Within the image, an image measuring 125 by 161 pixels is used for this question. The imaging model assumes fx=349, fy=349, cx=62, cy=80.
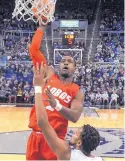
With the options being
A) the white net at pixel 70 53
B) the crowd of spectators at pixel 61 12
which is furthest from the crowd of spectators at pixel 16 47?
the white net at pixel 70 53

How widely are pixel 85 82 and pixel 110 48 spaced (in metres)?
3.95

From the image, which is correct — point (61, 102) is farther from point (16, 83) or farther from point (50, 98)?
point (16, 83)

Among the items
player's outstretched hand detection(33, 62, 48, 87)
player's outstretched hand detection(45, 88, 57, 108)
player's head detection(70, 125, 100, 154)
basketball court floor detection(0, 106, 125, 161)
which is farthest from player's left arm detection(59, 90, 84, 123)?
basketball court floor detection(0, 106, 125, 161)

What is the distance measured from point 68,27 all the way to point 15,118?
9496 mm

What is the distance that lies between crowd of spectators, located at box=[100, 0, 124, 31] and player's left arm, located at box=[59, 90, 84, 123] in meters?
17.2

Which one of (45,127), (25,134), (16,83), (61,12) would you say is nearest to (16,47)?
(16,83)

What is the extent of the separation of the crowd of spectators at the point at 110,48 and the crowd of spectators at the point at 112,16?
100 centimetres

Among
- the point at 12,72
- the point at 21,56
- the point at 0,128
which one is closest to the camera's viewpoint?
the point at 0,128

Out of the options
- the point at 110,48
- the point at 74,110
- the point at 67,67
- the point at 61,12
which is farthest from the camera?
the point at 61,12

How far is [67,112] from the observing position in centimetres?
259

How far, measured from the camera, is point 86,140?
2.14m

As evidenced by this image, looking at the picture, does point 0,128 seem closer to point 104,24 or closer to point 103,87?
point 103,87

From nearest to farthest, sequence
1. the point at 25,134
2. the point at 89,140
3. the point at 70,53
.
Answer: the point at 89,140
the point at 25,134
the point at 70,53

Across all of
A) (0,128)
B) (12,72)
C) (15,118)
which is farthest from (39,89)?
(12,72)
